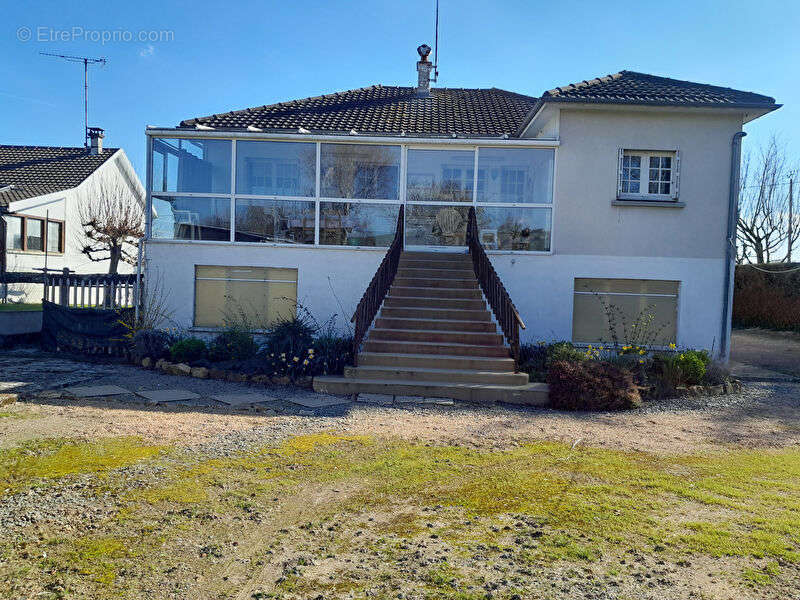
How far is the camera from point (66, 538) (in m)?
3.85

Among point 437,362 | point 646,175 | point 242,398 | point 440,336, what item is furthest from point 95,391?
point 646,175

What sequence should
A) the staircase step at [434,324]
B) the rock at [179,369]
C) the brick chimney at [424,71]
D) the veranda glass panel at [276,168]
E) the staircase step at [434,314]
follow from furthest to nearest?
the brick chimney at [424,71]
the veranda glass panel at [276,168]
the staircase step at [434,314]
the staircase step at [434,324]
the rock at [179,369]

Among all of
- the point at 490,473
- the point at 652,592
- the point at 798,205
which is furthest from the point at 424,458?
the point at 798,205

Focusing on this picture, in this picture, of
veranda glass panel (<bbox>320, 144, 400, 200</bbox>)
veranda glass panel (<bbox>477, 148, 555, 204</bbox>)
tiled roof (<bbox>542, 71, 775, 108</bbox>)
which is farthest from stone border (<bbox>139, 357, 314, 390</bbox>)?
tiled roof (<bbox>542, 71, 775, 108</bbox>)

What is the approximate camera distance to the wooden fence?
1308 centimetres

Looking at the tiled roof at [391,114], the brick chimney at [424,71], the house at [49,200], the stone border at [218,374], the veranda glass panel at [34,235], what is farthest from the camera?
the veranda glass panel at [34,235]

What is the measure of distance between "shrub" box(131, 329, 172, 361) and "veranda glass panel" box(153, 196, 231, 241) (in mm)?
2300

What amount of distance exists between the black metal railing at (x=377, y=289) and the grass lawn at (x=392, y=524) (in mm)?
3632

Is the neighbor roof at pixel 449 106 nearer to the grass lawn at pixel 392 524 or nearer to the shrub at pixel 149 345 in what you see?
the shrub at pixel 149 345

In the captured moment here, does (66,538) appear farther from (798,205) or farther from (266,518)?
(798,205)

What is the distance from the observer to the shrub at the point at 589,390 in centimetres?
880

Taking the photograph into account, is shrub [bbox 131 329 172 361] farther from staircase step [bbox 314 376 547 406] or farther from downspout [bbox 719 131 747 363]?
downspout [bbox 719 131 747 363]

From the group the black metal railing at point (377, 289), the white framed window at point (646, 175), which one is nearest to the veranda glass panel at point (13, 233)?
the black metal railing at point (377, 289)

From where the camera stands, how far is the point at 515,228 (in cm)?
1269
